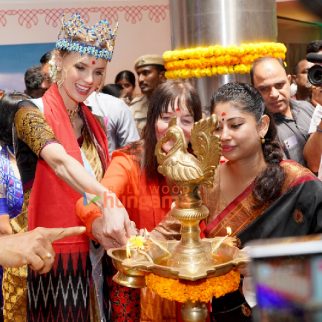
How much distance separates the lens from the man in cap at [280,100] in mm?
2516

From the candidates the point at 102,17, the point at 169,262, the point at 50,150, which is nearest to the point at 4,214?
the point at 50,150

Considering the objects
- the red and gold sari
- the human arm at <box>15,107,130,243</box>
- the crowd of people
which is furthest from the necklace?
the red and gold sari

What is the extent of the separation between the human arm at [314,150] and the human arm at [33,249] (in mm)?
1254

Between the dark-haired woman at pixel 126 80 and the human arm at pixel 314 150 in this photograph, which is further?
the dark-haired woman at pixel 126 80

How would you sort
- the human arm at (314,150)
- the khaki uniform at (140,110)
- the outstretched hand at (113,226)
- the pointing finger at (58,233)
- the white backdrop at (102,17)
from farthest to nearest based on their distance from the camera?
the white backdrop at (102,17), the khaki uniform at (140,110), the human arm at (314,150), the outstretched hand at (113,226), the pointing finger at (58,233)

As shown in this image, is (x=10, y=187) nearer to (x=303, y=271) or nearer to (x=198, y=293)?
(x=198, y=293)

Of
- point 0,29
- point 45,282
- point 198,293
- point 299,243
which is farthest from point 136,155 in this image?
point 0,29

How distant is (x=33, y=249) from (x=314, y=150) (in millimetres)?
1397

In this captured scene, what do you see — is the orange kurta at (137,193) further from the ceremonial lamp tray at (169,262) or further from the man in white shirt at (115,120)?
the man in white shirt at (115,120)

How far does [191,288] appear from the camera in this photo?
49.1 inches

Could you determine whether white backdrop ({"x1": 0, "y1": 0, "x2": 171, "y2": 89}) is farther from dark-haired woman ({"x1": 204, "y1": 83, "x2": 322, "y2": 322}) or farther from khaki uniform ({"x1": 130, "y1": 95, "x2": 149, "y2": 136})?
dark-haired woman ({"x1": 204, "y1": 83, "x2": 322, "y2": 322})

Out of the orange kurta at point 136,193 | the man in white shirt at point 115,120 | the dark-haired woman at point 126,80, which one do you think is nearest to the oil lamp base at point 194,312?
the orange kurta at point 136,193

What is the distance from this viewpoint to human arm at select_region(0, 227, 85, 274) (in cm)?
133

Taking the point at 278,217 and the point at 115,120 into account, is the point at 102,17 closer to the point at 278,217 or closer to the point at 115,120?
the point at 115,120
